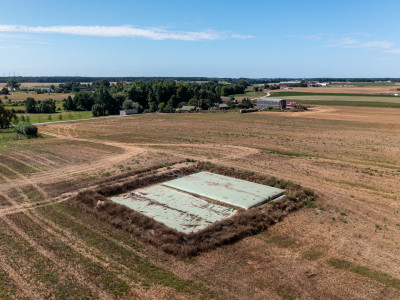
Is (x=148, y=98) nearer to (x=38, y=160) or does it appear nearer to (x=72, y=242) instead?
(x=38, y=160)

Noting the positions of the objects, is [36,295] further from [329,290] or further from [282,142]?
[282,142]

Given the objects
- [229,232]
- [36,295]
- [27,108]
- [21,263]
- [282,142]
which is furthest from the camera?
[27,108]

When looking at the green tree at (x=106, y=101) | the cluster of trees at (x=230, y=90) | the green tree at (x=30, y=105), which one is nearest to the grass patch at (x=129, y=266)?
the green tree at (x=106, y=101)

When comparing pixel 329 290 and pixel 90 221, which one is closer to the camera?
pixel 329 290

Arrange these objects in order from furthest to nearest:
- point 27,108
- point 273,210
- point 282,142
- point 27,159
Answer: point 27,108
point 282,142
point 27,159
point 273,210

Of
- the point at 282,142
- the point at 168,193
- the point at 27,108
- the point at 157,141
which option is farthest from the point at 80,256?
the point at 27,108

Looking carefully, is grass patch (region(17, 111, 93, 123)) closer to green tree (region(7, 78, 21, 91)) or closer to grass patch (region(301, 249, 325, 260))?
grass patch (region(301, 249, 325, 260))
